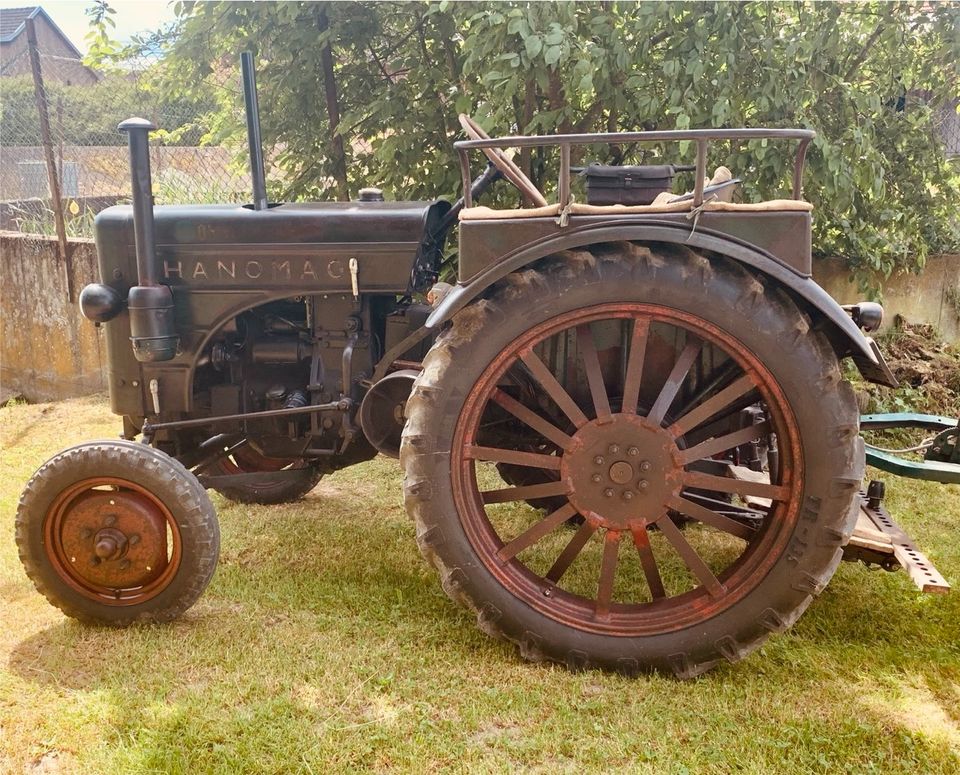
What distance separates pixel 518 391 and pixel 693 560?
0.93 metres

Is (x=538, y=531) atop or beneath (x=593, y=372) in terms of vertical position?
beneath

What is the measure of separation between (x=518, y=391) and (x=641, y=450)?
0.68 meters

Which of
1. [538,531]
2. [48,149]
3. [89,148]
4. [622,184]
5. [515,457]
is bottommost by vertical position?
[538,531]

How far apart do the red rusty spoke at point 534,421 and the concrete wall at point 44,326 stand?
478 centimetres

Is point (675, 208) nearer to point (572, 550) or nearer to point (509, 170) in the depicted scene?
point (509, 170)

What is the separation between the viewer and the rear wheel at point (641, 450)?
8.65 feet

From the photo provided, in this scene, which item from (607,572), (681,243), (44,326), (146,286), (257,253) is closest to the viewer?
(681,243)

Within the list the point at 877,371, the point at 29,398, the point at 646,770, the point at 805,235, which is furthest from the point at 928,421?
the point at 29,398

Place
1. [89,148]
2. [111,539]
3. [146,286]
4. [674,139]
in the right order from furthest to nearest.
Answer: [89,148] < [146,286] < [111,539] < [674,139]

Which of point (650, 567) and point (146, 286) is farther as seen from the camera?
point (146, 286)

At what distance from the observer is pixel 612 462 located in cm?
281

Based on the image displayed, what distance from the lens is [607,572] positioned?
286 cm

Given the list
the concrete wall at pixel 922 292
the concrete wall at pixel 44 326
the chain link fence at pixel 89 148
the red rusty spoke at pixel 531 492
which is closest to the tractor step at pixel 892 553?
the red rusty spoke at pixel 531 492

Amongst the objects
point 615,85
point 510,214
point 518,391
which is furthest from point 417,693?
point 615,85
